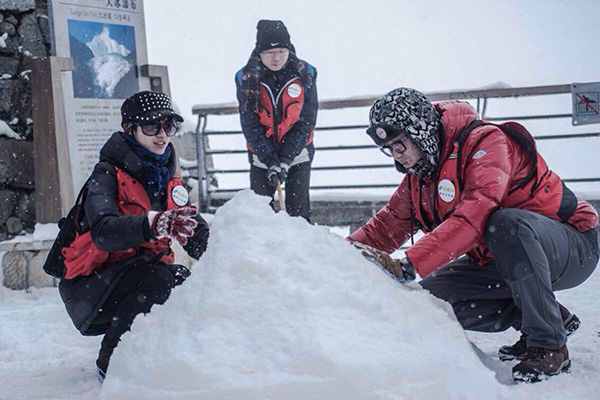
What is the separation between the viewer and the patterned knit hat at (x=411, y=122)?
234cm

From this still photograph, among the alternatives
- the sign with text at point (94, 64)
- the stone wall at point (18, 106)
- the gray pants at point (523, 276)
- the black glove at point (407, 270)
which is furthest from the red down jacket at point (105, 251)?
the stone wall at point (18, 106)

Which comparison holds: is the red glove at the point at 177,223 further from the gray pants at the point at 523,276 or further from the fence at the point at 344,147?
the fence at the point at 344,147

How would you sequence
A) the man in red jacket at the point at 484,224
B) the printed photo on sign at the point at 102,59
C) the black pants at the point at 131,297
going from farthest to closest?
the printed photo on sign at the point at 102,59 < the black pants at the point at 131,297 < the man in red jacket at the point at 484,224

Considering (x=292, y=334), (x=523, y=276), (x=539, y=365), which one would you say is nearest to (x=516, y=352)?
(x=539, y=365)

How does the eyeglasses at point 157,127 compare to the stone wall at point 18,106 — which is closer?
the eyeglasses at point 157,127

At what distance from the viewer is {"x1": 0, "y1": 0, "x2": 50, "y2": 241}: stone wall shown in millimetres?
5094

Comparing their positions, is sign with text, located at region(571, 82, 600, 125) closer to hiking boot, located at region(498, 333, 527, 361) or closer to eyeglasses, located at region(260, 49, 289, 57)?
eyeglasses, located at region(260, 49, 289, 57)

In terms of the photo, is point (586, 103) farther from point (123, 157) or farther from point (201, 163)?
point (123, 157)

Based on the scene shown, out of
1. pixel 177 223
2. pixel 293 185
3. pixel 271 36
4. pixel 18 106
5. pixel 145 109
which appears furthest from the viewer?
pixel 18 106

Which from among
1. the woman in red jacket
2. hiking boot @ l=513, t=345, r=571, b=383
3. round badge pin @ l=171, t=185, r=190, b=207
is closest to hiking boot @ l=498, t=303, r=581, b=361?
hiking boot @ l=513, t=345, r=571, b=383

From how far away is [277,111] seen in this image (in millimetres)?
4242

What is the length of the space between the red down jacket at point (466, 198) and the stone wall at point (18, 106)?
3.49 metres

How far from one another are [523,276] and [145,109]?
1.60 metres

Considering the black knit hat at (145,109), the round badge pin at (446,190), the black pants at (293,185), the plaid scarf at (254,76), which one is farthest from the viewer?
the black pants at (293,185)
